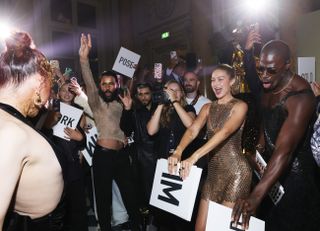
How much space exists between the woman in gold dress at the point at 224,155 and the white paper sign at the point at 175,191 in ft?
0.23

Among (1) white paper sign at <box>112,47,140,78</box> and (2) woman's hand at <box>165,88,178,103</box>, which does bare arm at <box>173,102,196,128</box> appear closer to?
(2) woman's hand at <box>165,88,178,103</box>

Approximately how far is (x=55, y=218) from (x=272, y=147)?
163 centimetres

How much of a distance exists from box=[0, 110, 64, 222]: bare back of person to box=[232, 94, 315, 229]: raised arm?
3.71 ft

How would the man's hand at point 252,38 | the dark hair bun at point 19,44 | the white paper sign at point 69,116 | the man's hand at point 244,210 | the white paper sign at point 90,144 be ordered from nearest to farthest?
the dark hair bun at point 19,44
the man's hand at point 244,210
the man's hand at point 252,38
the white paper sign at point 69,116
the white paper sign at point 90,144

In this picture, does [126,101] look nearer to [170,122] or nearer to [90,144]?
[170,122]

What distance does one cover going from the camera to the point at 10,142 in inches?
46.6

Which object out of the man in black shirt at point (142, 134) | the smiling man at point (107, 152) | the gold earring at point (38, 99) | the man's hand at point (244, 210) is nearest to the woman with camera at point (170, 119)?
the man in black shirt at point (142, 134)

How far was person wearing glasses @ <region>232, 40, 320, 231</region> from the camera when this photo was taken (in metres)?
2.03

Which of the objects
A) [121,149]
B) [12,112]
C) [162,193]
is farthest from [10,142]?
[121,149]

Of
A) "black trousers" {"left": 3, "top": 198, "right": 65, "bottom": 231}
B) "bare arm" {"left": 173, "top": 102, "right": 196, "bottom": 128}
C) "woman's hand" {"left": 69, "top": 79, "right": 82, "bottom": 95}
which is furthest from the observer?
"woman's hand" {"left": 69, "top": 79, "right": 82, "bottom": 95}

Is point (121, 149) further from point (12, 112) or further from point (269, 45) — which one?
point (12, 112)

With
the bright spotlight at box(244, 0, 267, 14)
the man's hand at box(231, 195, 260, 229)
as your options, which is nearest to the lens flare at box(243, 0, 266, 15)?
the bright spotlight at box(244, 0, 267, 14)

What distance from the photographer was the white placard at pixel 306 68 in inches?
142

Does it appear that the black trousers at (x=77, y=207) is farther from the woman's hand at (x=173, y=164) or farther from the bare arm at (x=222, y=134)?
the bare arm at (x=222, y=134)
